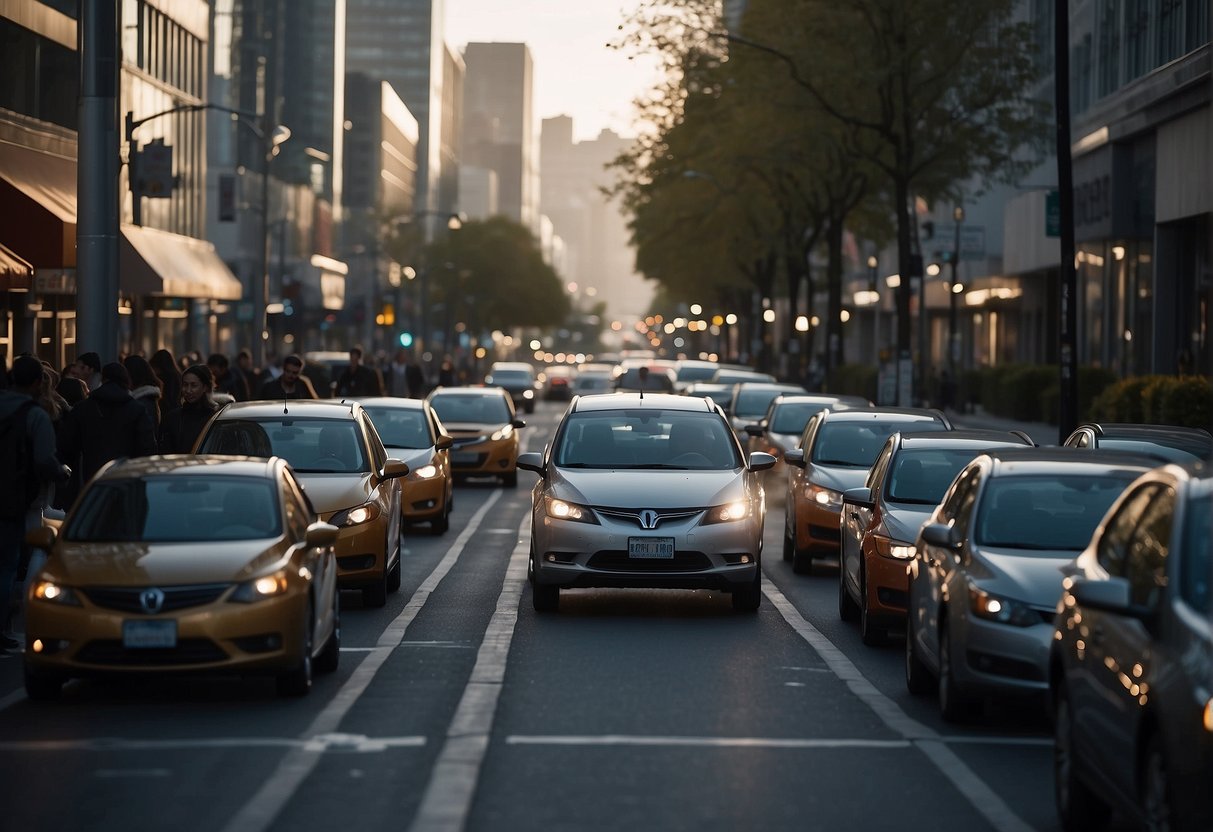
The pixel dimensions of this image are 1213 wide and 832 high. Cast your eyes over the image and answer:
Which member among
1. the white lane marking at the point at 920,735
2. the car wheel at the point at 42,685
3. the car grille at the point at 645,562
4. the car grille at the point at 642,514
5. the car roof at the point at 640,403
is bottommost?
the white lane marking at the point at 920,735

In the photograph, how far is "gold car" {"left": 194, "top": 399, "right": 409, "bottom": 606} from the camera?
1678 centimetres

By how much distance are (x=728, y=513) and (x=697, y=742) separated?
5.85 metres

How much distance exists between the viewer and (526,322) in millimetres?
171375

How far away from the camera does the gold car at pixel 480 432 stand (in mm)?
34031

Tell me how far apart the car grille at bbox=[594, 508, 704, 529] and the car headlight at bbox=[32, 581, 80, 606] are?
18.0 ft

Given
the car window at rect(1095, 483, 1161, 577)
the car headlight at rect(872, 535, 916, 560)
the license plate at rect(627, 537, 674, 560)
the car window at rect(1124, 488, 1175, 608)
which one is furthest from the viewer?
the license plate at rect(627, 537, 674, 560)

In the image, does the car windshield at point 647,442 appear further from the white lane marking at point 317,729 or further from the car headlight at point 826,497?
the car headlight at point 826,497

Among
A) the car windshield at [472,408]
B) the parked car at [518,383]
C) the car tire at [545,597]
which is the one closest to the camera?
the car tire at [545,597]

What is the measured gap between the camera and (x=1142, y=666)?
7.22 metres

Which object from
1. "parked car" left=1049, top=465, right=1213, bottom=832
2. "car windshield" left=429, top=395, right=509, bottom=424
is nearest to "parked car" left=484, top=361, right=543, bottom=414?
"car windshield" left=429, top=395, right=509, bottom=424

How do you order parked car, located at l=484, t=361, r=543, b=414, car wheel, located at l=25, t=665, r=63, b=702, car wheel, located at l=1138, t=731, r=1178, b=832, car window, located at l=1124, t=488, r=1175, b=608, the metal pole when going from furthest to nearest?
1. parked car, located at l=484, t=361, r=543, b=414
2. the metal pole
3. car wheel, located at l=25, t=665, r=63, b=702
4. car window, located at l=1124, t=488, r=1175, b=608
5. car wheel, located at l=1138, t=731, r=1178, b=832

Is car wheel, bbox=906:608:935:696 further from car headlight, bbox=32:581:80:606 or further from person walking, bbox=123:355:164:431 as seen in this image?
person walking, bbox=123:355:164:431

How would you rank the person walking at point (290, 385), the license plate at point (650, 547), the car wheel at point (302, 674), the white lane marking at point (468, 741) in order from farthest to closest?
the person walking at point (290, 385), the license plate at point (650, 547), the car wheel at point (302, 674), the white lane marking at point (468, 741)

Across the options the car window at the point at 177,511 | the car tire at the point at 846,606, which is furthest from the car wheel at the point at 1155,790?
the car tire at the point at 846,606
